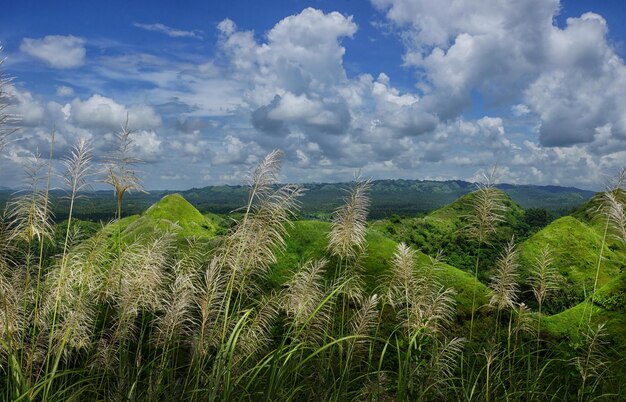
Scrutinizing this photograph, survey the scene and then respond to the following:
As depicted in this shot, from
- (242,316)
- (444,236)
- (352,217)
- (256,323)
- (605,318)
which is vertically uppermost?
(352,217)

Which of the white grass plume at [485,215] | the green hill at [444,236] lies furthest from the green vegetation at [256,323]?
the green hill at [444,236]

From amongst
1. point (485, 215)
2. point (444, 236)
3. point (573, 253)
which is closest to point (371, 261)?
point (485, 215)

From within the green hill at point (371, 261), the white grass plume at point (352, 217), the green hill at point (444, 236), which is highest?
the white grass plume at point (352, 217)

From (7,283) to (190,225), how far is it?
17.7 metres

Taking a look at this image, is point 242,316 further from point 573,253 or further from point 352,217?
point 573,253

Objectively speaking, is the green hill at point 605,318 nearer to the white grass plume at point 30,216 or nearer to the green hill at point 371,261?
the green hill at point 371,261

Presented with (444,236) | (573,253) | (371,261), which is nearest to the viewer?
(371,261)

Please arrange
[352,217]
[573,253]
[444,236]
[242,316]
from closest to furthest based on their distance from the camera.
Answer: [242,316], [352,217], [573,253], [444,236]

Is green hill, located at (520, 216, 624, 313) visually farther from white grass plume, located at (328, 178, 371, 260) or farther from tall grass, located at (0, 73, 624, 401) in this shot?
white grass plume, located at (328, 178, 371, 260)

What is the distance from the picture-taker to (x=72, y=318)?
586cm

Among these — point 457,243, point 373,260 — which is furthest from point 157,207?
point 457,243

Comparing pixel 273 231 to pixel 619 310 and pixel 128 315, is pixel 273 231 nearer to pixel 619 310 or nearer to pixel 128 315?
pixel 128 315

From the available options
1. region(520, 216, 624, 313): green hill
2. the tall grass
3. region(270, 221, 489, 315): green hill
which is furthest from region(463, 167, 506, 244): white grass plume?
region(520, 216, 624, 313): green hill

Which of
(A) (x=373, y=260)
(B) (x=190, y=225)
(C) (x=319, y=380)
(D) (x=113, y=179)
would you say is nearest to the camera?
(C) (x=319, y=380)
